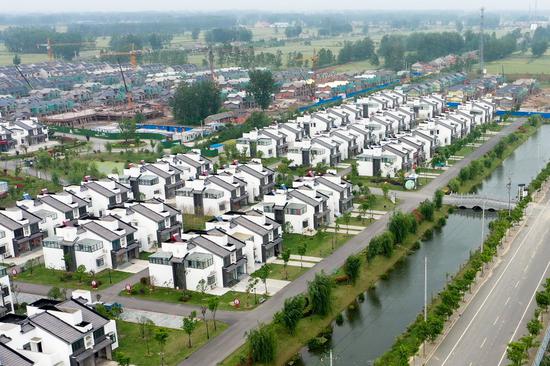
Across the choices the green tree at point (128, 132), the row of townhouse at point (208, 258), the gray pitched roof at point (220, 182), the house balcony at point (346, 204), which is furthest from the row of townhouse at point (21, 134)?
the row of townhouse at point (208, 258)

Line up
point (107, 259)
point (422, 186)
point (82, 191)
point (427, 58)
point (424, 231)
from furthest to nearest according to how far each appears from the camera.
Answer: point (427, 58)
point (422, 186)
point (82, 191)
point (424, 231)
point (107, 259)

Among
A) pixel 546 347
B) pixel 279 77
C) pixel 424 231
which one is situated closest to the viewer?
pixel 546 347

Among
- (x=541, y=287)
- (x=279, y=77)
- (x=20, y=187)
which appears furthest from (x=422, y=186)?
(x=279, y=77)

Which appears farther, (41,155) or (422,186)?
(41,155)

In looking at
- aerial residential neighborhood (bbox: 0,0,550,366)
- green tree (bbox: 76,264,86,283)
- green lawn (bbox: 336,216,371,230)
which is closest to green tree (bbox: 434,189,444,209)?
aerial residential neighborhood (bbox: 0,0,550,366)

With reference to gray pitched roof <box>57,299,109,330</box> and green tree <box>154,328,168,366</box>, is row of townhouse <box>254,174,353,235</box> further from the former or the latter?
gray pitched roof <box>57,299,109,330</box>

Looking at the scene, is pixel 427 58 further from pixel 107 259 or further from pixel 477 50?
pixel 107 259

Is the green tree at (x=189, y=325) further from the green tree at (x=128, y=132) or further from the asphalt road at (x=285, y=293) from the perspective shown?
the green tree at (x=128, y=132)
